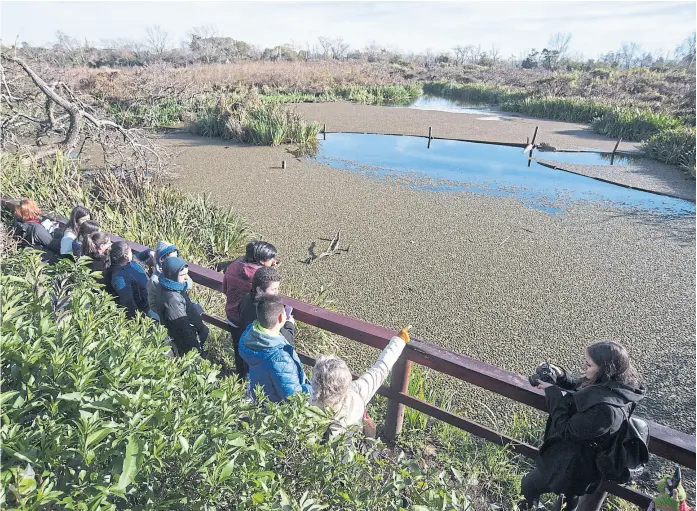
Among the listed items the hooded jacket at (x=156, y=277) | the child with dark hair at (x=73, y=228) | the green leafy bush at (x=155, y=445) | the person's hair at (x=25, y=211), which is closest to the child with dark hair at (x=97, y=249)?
the hooded jacket at (x=156, y=277)

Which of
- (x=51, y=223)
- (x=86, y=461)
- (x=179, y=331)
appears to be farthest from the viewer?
(x=51, y=223)

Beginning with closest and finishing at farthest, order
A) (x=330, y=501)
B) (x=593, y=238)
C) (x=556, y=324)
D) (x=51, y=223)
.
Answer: (x=330, y=501), (x=51, y=223), (x=556, y=324), (x=593, y=238)

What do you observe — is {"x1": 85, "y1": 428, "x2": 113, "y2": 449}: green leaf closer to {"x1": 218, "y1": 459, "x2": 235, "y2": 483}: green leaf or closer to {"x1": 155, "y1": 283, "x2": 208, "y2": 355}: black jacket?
{"x1": 218, "y1": 459, "x2": 235, "y2": 483}: green leaf

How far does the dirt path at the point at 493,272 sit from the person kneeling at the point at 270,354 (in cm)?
157

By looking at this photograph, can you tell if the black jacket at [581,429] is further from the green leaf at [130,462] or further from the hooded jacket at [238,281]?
the hooded jacket at [238,281]

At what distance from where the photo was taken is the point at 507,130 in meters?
13.1

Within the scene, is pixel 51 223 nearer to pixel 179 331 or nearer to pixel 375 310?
pixel 179 331

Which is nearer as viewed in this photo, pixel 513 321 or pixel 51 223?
pixel 51 223

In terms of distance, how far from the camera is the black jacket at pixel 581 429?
1.39m

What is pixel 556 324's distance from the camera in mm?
3754

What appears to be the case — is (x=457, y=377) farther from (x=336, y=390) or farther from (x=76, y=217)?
(x=76, y=217)

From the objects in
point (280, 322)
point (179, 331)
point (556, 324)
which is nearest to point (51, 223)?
point (179, 331)

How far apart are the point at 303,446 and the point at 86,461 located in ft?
1.35

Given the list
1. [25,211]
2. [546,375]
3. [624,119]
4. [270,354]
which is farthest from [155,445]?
[624,119]
